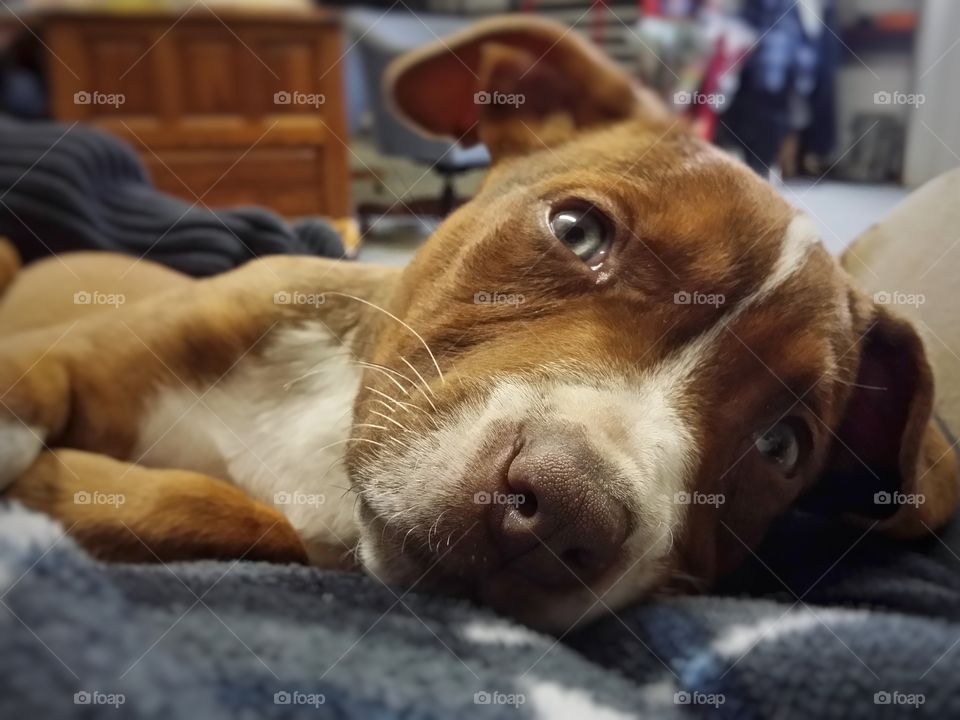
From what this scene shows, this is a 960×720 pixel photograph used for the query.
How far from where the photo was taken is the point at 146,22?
186 cm

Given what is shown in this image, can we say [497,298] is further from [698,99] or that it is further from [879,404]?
[879,404]

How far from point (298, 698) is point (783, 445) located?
102 cm

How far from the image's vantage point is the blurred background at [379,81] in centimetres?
164

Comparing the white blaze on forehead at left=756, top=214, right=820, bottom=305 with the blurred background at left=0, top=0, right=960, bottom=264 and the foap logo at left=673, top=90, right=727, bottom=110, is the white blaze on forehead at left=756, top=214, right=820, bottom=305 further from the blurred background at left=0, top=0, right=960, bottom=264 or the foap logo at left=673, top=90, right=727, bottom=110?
the foap logo at left=673, top=90, right=727, bottom=110

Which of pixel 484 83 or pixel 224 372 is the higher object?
pixel 484 83

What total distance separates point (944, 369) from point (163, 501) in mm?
1479

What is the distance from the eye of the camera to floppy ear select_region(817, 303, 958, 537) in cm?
151

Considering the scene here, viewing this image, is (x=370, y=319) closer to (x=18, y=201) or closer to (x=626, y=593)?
(x=626, y=593)

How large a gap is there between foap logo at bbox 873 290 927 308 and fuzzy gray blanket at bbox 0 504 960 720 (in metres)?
0.55

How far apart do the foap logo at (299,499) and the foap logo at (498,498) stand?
0.58 m

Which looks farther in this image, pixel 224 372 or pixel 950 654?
pixel 224 372

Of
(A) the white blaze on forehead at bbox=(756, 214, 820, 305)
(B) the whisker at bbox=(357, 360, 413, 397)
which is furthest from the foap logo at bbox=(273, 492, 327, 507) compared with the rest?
(A) the white blaze on forehead at bbox=(756, 214, 820, 305)

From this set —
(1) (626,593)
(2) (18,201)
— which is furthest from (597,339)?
(2) (18,201)

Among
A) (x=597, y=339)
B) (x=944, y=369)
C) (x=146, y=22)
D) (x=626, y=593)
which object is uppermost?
(x=146, y=22)
